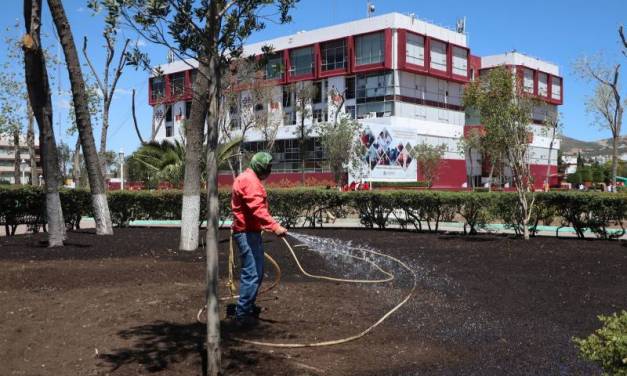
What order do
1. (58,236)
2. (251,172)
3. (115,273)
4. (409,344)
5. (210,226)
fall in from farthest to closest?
(58,236)
(115,273)
(251,172)
(409,344)
(210,226)

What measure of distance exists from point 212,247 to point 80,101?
9.08m

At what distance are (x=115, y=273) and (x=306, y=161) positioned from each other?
48.6m

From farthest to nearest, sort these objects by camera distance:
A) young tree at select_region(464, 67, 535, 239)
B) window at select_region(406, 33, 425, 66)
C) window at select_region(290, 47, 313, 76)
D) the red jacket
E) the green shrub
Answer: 1. window at select_region(290, 47, 313, 76)
2. window at select_region(406, 33, 425, 66)
3. young tree at select_region(464, 67, 535, 239)
4. the red jacket
5. the green shrub

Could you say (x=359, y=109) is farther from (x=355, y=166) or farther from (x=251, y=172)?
(x=251, y=172)

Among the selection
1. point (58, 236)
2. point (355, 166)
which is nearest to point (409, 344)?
point (58, 236)

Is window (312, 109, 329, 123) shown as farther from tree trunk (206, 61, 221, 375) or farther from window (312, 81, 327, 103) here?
tree trunk (206, 61, 221, 375)

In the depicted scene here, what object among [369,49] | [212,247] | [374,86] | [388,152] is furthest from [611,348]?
[369,49]

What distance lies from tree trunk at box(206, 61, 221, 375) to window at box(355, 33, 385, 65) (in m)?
48.6

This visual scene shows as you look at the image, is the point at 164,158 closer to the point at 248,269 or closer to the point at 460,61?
the point at 248,269

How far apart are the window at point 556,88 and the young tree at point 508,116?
217ft

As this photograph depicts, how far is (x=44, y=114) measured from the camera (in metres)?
11.2

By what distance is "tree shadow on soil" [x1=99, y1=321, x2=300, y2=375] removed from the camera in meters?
4.53

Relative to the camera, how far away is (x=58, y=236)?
11203 mm

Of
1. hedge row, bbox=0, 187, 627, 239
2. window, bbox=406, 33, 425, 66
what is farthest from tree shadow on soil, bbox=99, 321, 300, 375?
window, bbox=406, 33, 425, 66
